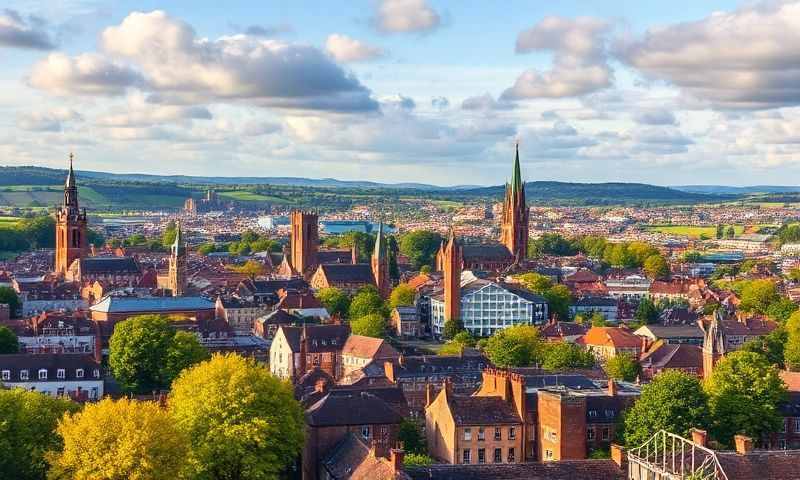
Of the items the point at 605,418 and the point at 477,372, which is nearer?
the point at 605,418

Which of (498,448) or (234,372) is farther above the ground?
(234,372)

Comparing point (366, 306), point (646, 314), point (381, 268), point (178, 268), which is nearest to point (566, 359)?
point (366, 306)

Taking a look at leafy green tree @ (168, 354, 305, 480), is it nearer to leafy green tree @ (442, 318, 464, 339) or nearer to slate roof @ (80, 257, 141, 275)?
leafy green tree @ (442, 318, 464, 339)

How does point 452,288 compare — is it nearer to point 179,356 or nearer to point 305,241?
point 305,241

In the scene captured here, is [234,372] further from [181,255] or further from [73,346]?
[181,255]

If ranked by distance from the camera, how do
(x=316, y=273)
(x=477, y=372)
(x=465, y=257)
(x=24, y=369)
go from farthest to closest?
(x=465, y=257)
(x=316, y=273)
(x=477, y=372)
(x=24, y=369)

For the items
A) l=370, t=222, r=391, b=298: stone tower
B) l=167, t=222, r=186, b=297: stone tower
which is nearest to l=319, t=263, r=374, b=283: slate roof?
l=370, t=222, r=391, b=298: stone tower

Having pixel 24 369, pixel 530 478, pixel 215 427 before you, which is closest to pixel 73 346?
pixel 24 369

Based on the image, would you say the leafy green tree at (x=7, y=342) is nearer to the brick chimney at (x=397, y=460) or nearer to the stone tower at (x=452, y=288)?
the brick chimney at (x=397, y=460)
